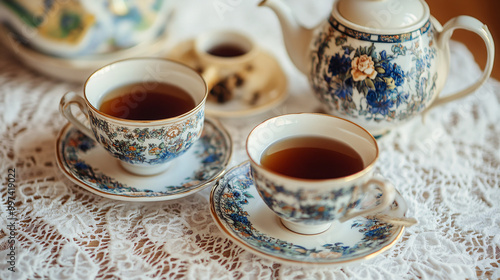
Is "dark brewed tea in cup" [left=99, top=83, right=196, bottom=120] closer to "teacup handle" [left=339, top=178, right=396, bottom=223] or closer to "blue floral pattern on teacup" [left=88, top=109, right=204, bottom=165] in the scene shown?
"blue floral pattern on teacup" [left=88, top=109, right=204, bottom=165]

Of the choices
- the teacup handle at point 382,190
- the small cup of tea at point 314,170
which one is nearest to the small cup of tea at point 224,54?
the small cup of tea at point 314,170

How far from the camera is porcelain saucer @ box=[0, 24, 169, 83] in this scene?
1.18 meters

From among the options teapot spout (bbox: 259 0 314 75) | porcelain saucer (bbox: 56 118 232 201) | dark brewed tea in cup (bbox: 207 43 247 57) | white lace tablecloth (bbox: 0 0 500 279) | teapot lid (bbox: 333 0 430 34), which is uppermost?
teapot lid (bbox: 333 0 430 34)

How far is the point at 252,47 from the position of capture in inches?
49.3

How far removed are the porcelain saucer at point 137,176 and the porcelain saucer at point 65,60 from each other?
215mm

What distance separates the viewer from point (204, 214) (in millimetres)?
886

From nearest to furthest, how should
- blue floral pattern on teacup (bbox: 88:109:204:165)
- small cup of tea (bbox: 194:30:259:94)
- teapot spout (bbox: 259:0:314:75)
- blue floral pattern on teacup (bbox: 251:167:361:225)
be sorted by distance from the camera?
blue floral pattern on teacup (bbox: 251:167:361:225)
blue floral pattern on teacup (bbox: 88:109:204:165)
teapot spout (bbox: 259:0:314:75)
small cup of tea (bbox: 194:30:259:94)

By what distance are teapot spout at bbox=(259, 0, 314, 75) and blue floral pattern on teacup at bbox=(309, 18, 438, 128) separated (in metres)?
0.08

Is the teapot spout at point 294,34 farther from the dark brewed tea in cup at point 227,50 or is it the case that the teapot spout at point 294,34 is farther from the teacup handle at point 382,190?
the teacup handle at point 382,190

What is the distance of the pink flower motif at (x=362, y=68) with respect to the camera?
941 mm

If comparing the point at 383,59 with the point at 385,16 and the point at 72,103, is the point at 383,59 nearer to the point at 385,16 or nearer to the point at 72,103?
the point at 385,16

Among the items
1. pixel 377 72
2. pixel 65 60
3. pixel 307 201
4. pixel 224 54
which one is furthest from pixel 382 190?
pixel 65 60

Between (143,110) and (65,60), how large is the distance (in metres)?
0.38

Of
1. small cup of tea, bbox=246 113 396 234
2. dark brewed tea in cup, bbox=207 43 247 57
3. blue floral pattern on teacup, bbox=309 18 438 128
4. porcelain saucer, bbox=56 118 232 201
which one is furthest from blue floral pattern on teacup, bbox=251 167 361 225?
dark brewed tea in cup, bbox=207 43 247 57
